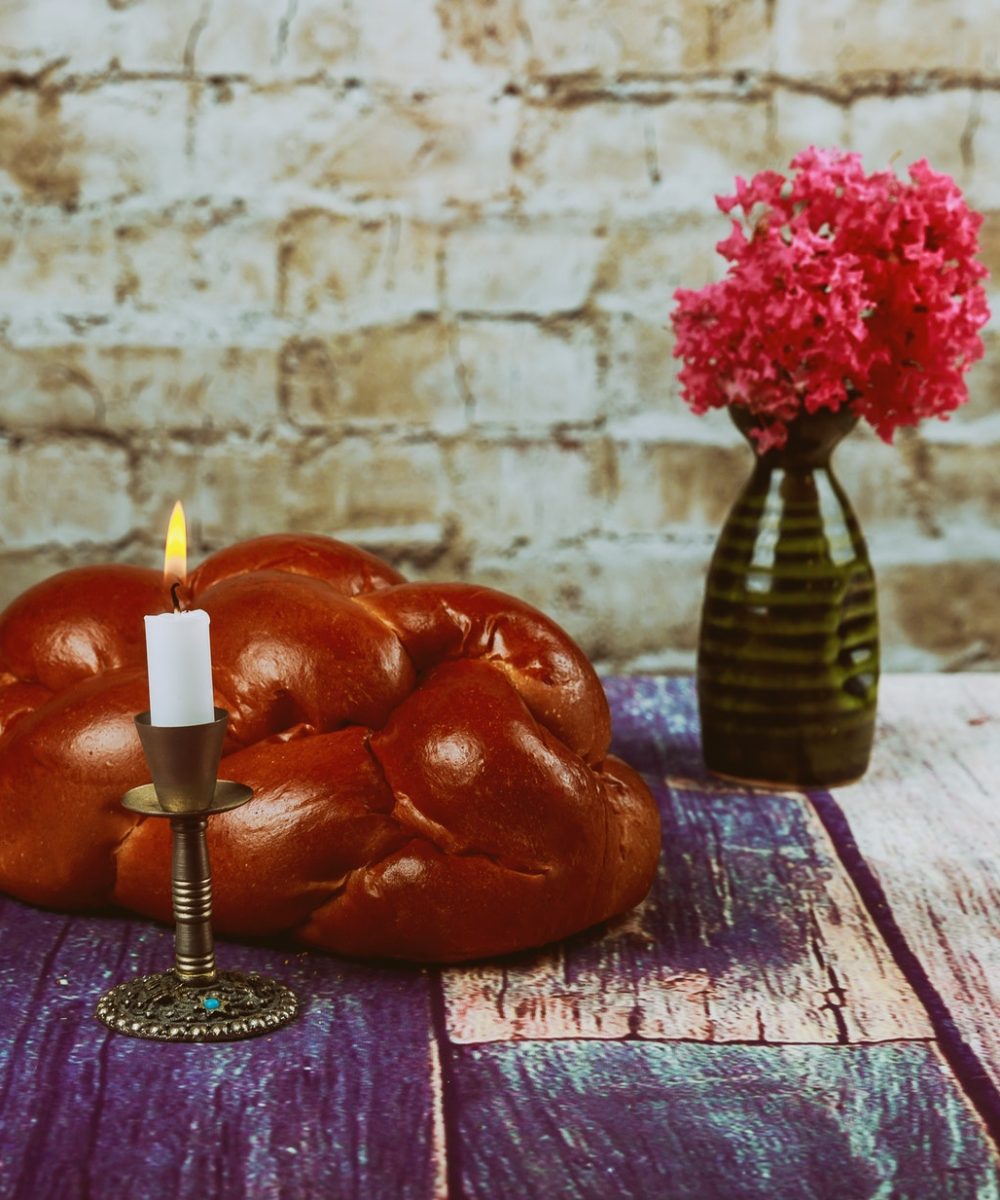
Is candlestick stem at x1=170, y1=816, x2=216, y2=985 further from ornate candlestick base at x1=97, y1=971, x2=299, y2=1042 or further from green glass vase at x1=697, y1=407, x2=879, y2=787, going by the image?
green glass vase at x1=697, y1=407, x2=879, y2=787

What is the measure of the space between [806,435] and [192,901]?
651 mm

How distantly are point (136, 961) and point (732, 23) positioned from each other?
4.72 ft

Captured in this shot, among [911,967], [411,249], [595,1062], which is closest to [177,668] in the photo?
[595,1062]

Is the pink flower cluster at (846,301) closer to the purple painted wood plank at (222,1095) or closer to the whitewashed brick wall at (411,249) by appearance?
the purple painted wood plank at (222,1095)

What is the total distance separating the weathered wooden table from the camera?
62 cm

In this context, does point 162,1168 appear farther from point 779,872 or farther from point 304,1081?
point 779,872

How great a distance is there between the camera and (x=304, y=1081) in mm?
698

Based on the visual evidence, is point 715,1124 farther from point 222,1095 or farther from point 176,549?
point 176,549

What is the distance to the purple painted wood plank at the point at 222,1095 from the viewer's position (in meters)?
0.62

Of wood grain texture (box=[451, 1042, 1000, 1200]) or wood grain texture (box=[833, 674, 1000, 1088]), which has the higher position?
wood grain texture (box=[451, 1042, 1000, 1200])

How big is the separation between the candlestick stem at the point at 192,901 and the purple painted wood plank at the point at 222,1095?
51 millimetres

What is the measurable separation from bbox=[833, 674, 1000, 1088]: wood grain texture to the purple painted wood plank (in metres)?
0.28

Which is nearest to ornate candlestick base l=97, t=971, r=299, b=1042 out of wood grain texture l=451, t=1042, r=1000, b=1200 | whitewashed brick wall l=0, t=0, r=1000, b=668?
wood grain texture l=451, t=1042, r=1000, b=1200

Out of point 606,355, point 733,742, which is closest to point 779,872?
point 733,742
